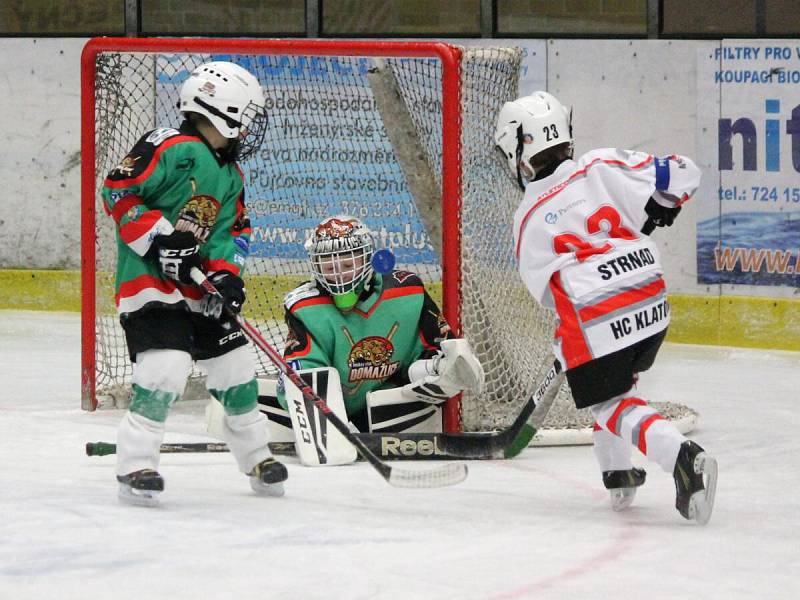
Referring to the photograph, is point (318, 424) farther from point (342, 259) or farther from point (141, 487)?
point (141, 487)

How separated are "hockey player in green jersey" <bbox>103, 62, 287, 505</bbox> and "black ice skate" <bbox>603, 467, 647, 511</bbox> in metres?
0.77

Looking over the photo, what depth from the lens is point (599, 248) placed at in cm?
345

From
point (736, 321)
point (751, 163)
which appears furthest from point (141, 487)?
point (751, 163)

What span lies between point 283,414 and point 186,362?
2.88 ft

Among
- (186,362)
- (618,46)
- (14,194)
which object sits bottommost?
(186,362)

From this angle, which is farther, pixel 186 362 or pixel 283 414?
pixel 283 414

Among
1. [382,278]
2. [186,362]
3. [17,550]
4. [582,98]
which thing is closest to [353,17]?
[582,98]

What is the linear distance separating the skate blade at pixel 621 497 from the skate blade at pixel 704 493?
0.25m

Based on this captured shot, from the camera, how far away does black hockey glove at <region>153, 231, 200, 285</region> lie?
3541 millimetres

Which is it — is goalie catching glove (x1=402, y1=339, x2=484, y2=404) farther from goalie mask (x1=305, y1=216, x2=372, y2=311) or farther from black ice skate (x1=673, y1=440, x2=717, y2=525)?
black ice skate (x1=673, y1=440, x2=717, y2=525)

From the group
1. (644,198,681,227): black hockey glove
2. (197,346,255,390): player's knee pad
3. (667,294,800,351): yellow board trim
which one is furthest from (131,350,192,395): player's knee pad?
(667,294,800,351): yellow board trim

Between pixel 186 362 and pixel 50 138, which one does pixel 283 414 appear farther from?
pixel 50 138

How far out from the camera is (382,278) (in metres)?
4.62

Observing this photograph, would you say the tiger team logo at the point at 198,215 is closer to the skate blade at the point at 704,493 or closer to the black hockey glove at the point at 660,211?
the black hockey glove at the point at 660,211
